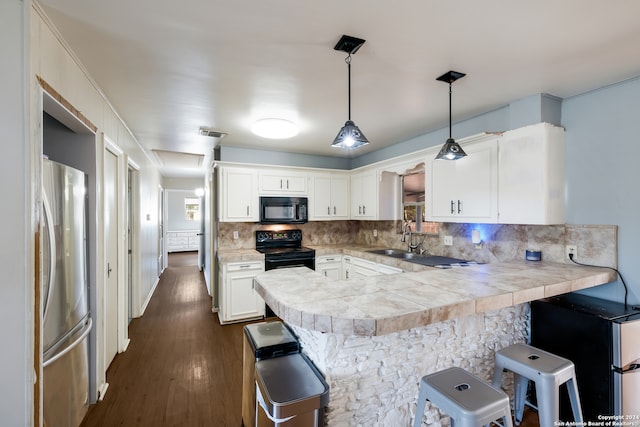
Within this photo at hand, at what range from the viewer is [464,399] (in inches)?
55.3

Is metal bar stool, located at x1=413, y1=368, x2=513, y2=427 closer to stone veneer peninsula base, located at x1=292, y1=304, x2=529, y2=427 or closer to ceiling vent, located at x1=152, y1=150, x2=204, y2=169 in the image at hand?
stone veneer peninsula base, located at x1=292, y1=304, x2=529, y2=427

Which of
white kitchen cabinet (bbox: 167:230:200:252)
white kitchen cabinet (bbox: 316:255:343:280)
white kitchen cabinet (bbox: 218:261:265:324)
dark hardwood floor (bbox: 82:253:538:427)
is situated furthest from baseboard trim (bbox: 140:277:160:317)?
white kitchen cabinet (bbox: 167:230:200:252)

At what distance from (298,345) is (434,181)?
2424mm

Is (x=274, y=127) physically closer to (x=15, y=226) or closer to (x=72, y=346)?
(x=15, y=226)

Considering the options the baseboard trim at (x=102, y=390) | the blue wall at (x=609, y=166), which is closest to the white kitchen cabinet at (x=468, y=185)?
the blue wall at (x=609, y=166)

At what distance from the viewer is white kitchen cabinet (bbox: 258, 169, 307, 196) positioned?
4.30 metres

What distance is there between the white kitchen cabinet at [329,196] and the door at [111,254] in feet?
8.44

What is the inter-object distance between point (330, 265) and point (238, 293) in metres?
1.39

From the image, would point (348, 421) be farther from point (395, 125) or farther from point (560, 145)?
point (395, 125)

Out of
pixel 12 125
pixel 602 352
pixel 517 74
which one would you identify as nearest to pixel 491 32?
pixel 517 74

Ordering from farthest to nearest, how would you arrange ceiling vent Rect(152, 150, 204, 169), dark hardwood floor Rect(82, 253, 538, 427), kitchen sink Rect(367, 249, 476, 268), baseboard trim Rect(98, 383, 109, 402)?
ceiling vent Rect(152, 150, 204, 169) < kitchen sink Rect(367, 249, 476, 268) < baseboard trim Rect(98, 383, 109, 402) < dark hardwood floor Rect(82, 253, 538, 427)

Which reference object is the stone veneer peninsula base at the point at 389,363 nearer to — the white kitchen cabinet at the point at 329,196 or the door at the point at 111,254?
the door at the point at 111,254

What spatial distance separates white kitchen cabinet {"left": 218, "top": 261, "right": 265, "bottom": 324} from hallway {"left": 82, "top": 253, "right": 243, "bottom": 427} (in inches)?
6.4

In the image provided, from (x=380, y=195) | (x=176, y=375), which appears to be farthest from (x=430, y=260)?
(x=176, y=375)
